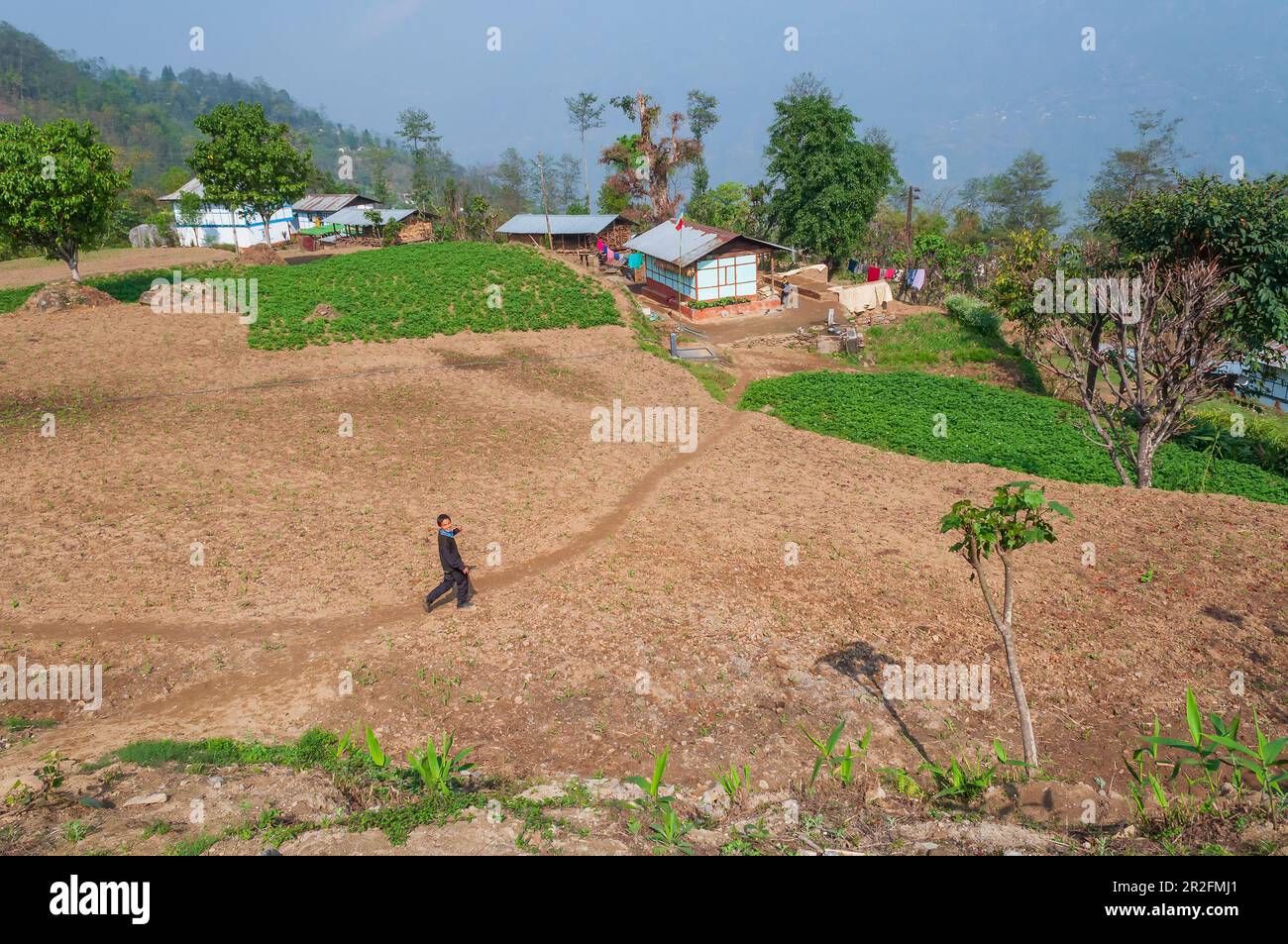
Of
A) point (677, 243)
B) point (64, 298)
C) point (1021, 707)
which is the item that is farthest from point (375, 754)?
point (677, 243)

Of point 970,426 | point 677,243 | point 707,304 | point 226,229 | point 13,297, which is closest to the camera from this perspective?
point 970,426

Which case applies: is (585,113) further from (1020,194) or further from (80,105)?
(80,105)

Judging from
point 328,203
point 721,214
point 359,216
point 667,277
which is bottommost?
point 667,277

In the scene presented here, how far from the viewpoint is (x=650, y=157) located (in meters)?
64.1

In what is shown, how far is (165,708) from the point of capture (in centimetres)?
1148

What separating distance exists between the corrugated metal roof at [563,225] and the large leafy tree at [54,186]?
29.8 metres

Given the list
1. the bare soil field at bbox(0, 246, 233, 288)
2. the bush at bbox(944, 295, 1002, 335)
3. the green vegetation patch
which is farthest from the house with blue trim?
the bush at bbox(944, 295, 1002, 335)

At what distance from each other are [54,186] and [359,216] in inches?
Answer: 1459

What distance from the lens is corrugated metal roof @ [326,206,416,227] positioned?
63312 millimetres

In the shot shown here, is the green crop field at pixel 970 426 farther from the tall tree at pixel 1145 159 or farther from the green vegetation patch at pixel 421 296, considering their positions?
the tall tree at pixel 1145 159

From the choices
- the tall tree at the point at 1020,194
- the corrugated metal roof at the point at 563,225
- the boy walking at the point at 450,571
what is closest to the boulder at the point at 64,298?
the boy walking at the point at 450,571

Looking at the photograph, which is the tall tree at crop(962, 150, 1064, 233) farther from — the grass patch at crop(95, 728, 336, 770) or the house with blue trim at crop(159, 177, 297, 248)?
the grass patch at crop(95, 728, 336, 770)

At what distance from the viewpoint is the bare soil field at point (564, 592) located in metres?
11.2

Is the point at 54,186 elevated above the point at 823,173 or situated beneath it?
situated beneath
